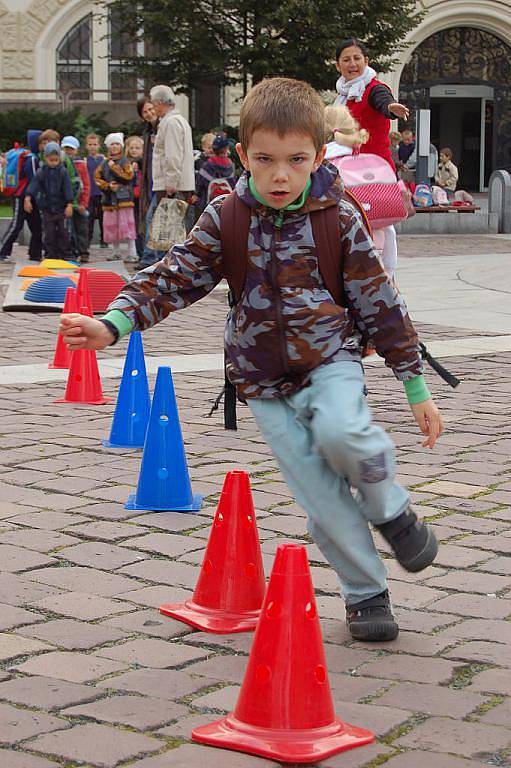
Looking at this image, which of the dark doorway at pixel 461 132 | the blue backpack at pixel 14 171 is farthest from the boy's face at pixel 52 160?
the dark doorway at pixel 461 132

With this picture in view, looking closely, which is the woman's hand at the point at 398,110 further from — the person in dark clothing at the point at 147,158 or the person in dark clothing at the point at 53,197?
the person in dark clothing at the point at 53,197

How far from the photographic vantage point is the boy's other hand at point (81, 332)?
3576 millimetres

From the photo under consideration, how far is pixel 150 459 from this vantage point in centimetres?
534

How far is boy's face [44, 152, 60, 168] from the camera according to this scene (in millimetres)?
16734

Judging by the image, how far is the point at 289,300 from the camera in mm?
3650

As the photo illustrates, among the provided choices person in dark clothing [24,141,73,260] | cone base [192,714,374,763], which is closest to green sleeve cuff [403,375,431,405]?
cone base [192,714,374,763]

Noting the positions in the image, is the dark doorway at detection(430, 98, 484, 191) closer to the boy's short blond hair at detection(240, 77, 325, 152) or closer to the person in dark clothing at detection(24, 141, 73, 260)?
the person in dark clothing at detection(24, 141, 73, 260)

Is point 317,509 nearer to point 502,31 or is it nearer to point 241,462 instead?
point 241,462

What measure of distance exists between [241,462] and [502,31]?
39.3 meters

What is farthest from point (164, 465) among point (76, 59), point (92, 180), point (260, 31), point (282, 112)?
point (76, 59)

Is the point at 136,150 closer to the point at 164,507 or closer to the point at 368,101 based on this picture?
the point at 368,101

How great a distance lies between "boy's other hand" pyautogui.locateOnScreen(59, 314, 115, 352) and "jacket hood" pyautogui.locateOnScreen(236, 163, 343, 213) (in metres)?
0.54

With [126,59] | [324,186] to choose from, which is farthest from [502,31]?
[324,186]

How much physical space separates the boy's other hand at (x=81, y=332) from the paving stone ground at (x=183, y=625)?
83cm
